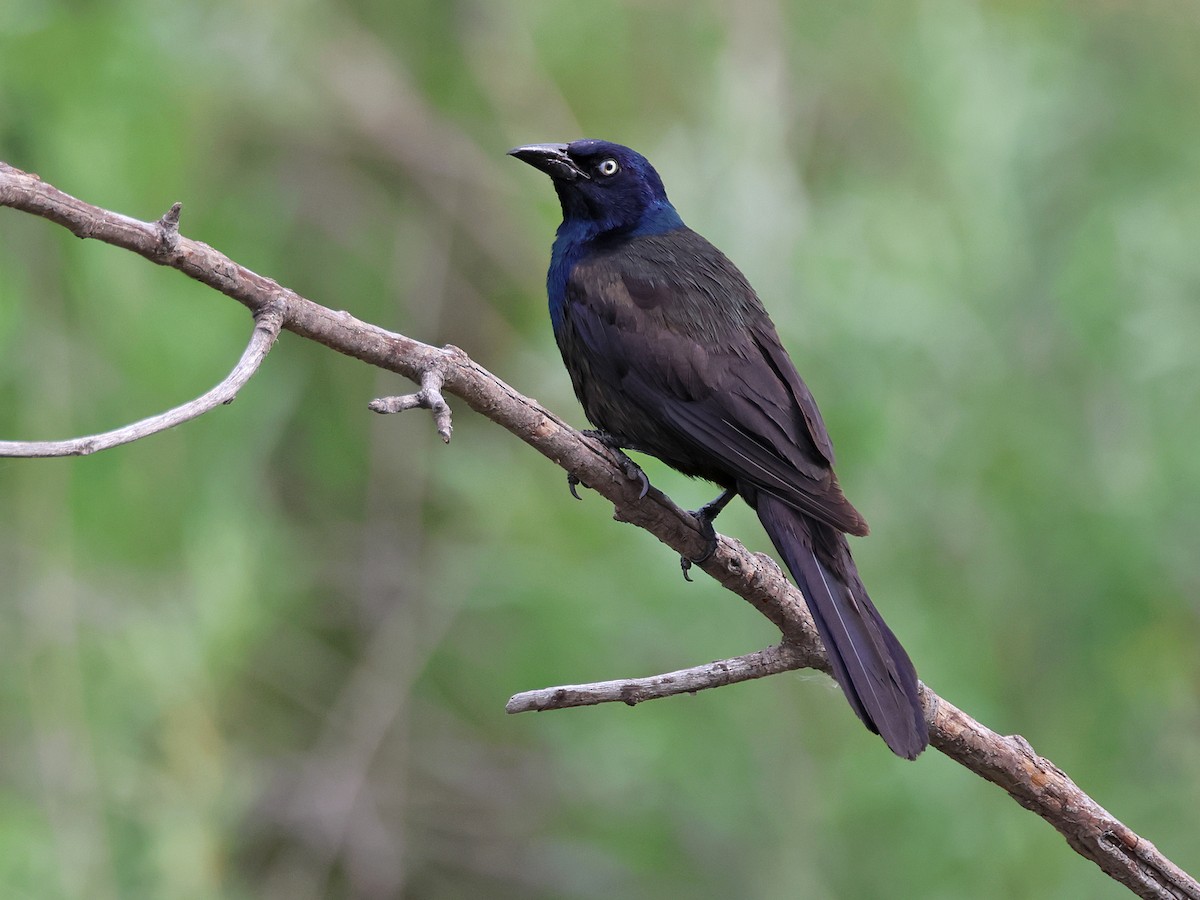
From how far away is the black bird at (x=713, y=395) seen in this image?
2.78 metres

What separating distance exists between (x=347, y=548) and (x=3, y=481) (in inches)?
79.7

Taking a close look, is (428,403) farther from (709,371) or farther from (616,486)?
(709,371)

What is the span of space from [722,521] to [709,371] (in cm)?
111

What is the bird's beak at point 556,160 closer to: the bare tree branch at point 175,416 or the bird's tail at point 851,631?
the bird's tail at point 851,631

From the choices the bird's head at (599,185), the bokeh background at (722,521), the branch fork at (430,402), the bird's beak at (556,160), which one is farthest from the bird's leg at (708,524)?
the bird's beak at (556,160)

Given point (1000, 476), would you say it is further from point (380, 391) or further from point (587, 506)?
point (380, 391)

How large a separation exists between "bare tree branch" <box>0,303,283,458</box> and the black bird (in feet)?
3.13

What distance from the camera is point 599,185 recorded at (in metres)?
3.68

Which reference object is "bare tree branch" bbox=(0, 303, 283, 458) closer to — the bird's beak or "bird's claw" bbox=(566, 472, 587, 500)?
"bird's claw" bbox=(566, 472, 587, 500)

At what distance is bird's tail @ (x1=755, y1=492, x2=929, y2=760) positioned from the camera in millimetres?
2357

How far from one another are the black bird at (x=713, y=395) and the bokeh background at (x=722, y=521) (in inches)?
22.1

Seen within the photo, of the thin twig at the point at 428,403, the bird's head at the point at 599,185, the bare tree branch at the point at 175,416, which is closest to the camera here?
the bare tree branch at the point at 175,416

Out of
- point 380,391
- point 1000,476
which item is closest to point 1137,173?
point 1000,476

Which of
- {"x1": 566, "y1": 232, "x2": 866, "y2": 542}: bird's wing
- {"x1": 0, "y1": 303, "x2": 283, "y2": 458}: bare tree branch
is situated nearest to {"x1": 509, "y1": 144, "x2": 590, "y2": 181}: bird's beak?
{"x1": 566, "y1": 232, "x2": 866, "y2": 542}: bird's wing
